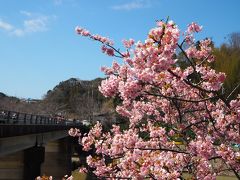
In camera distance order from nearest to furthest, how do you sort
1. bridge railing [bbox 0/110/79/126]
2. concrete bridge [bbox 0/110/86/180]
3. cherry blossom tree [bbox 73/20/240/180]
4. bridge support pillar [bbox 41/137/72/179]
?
cherry blossom tree [bbox 73/20/240/180] < concrete bridge [bbox 0/110/86/180] < bridge railing [bbox 0/110/79/126] < bridge support pillar [bbox 41/137/72/179]

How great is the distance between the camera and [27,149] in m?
26.9

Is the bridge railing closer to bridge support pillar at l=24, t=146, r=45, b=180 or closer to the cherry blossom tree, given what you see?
bridge support pillar at l=24, t=146, r=45, b=180

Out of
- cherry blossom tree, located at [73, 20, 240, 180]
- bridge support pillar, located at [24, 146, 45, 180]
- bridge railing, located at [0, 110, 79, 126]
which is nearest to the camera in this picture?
cherry blossom tree, located at [73, 20, 240, 180]

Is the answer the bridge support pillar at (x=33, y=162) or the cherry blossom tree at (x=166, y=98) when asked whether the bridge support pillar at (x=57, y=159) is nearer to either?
the bridge support pillar at (x=33, y=162)

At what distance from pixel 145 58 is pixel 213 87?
1.15 metres

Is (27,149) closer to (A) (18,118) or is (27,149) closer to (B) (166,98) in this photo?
(A) (18,118)

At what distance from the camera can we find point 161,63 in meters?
5.73

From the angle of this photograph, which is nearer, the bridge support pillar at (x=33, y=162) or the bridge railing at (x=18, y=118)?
the bridge railing at (x=18, y=118)

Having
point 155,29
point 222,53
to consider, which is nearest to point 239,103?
point 155,29

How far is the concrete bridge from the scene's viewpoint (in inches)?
758

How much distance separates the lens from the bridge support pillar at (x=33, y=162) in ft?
86.5

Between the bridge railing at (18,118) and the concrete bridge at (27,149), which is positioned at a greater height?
the bridge railing at (18,118)

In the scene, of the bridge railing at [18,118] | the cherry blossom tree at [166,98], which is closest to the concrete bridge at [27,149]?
the bridge railing at [18,118]

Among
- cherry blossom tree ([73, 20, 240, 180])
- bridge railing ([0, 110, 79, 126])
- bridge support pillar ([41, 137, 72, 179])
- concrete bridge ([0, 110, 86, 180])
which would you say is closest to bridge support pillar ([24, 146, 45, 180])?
concrete bridge ([0, 110, 86, 180])
